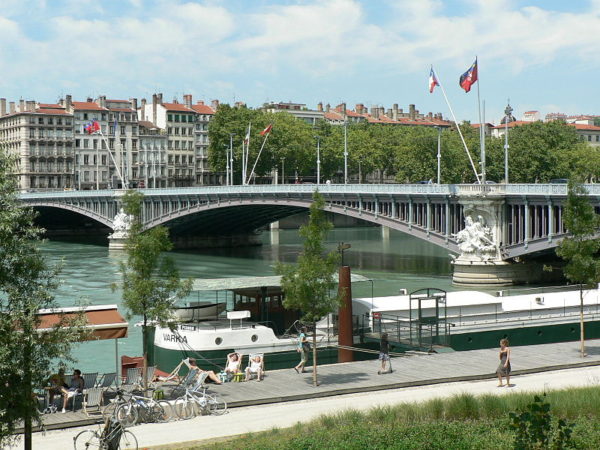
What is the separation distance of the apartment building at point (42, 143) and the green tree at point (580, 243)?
403ft

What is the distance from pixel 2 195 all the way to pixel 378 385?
1194 centimetres

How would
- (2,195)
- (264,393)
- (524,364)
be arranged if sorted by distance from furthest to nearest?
(524,364) < (264,393) < (2,195)

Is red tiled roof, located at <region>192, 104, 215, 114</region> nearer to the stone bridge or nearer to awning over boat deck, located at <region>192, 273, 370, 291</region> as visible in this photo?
the stone bridge

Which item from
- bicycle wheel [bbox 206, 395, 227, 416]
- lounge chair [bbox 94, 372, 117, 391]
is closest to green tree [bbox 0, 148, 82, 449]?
bicycle wheel [bbox 206, 395, 227, 416]

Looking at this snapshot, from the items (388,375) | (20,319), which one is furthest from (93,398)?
(388,375)

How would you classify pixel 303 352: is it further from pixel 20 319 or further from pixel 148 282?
pixel 20 319

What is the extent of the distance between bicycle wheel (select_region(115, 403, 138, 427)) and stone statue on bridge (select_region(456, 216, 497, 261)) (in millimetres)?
41621

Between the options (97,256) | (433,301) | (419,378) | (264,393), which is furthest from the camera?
(97,256)

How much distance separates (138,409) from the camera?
877 inches

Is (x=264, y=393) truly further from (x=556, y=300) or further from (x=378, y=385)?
(x=556, y=300)

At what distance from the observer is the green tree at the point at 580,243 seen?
31.3 metres

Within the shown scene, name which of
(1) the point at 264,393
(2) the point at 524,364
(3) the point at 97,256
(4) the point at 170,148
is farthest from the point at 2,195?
(4) the point at 170,148

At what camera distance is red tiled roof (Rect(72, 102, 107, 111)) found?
15112 centimetres

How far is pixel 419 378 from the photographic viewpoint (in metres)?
26.5
